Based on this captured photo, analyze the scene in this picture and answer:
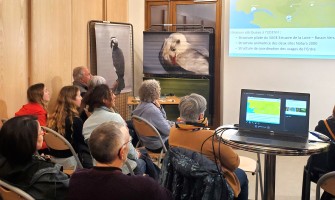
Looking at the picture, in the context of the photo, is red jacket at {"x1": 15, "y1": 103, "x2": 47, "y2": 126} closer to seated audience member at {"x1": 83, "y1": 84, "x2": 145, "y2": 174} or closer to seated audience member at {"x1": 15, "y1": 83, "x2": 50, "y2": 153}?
seated audience member at {"x1": 15, "y1": 83, "x2": 50, "y2": 153}

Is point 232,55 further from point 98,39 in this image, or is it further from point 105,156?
point 105,156

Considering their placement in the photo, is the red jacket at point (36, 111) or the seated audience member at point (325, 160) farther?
the red jacket at point (36, 111)

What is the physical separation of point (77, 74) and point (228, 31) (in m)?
2.23

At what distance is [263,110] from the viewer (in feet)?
8.38

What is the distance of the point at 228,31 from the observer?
5.41 meters

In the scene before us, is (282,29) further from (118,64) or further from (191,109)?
(191,109)

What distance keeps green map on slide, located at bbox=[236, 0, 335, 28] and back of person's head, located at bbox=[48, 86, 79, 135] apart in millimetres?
2926

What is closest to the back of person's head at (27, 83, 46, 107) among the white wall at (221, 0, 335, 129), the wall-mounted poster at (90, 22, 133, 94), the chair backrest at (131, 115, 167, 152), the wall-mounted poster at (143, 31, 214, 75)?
the chair backrest at (131, 115, 167, 152)

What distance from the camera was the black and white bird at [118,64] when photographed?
17.5 feet

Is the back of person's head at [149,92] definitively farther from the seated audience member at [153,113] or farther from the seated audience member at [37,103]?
the seated audience member at [37,103]

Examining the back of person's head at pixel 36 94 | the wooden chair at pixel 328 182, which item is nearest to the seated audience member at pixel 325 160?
the wooden chair at pixel 328 182

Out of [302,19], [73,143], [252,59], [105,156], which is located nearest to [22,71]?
[73,143]

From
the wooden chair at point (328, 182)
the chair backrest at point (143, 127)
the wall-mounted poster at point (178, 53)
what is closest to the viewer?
the wooden chair at point (328, 182)

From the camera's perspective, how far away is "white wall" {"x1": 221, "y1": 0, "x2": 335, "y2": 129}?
4934 mm
